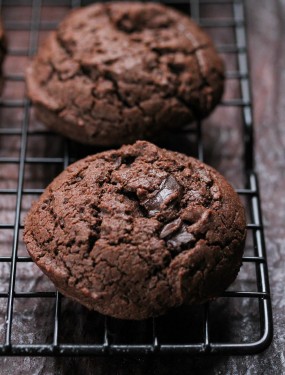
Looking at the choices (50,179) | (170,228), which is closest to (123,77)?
(50,179)

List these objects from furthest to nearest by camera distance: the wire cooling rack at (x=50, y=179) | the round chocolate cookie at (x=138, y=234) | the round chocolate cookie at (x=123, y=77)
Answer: the round chocolate cookie at (x=123, y=77) < the wire cooling rack at (x=50, y=179) < the round chocolate cookie at (x=138, y=234)

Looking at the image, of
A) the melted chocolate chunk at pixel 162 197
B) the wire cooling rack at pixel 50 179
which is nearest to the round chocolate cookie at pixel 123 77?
the wire cooling rack at pixel 50 179

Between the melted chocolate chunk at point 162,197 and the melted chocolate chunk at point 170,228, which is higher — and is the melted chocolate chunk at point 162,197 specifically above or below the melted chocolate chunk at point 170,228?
above

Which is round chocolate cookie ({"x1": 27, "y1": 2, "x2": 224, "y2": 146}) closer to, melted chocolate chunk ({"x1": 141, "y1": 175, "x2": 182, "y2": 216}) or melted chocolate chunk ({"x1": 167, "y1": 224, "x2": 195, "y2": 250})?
melted chocolate chunk ({"x1": 141, "y1": 175, "x2": 182, "y2": 216})

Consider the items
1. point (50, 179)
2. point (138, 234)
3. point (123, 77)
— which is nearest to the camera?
point (138, 234)

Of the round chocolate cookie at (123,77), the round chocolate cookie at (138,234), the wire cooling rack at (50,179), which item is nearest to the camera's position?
the round chocolate cookie at (138,234)

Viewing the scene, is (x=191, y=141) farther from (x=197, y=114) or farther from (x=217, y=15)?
(x=217, y=15)

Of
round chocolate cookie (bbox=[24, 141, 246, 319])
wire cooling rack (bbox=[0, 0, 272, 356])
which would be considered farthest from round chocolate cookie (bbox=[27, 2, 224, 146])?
round chocolate cookie (bbox=[24, 141, 246, 319])

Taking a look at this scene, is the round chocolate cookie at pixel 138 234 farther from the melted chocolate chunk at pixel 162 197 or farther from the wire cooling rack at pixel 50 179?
the wire cooling rack at pixel 50 179

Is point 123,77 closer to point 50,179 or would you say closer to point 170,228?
point 50,179
